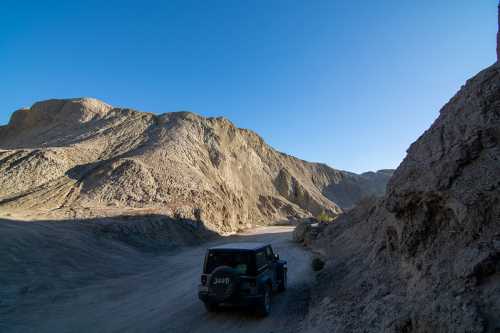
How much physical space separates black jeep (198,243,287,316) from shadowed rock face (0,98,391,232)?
17413 mm

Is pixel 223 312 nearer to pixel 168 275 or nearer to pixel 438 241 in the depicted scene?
pixel 438 241

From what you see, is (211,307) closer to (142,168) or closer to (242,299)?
(242,299)

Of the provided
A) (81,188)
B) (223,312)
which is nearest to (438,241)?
(223,312)

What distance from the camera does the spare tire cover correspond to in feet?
24.2

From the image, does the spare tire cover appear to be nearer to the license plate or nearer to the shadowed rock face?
the license plate

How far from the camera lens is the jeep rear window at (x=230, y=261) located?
7.86 meters

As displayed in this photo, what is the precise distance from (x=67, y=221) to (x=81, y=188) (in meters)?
8.41

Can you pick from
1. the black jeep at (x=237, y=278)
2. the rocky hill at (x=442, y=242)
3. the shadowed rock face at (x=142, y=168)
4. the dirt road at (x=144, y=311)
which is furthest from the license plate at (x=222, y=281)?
the shadowed rock face at (x=142, y=168)

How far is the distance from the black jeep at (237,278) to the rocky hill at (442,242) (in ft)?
4.03

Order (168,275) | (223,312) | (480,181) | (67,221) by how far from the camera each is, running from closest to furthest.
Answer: (480,181)
(223,312)
(168,275)
(67,221)

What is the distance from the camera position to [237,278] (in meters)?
7.46

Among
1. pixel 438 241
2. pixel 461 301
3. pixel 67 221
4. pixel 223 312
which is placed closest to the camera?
pixel 461 301

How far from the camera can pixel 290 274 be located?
13.0m

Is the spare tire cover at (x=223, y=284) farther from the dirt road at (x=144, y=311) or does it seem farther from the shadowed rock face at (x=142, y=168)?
the shadowed rock face at (x=142, y=168)
